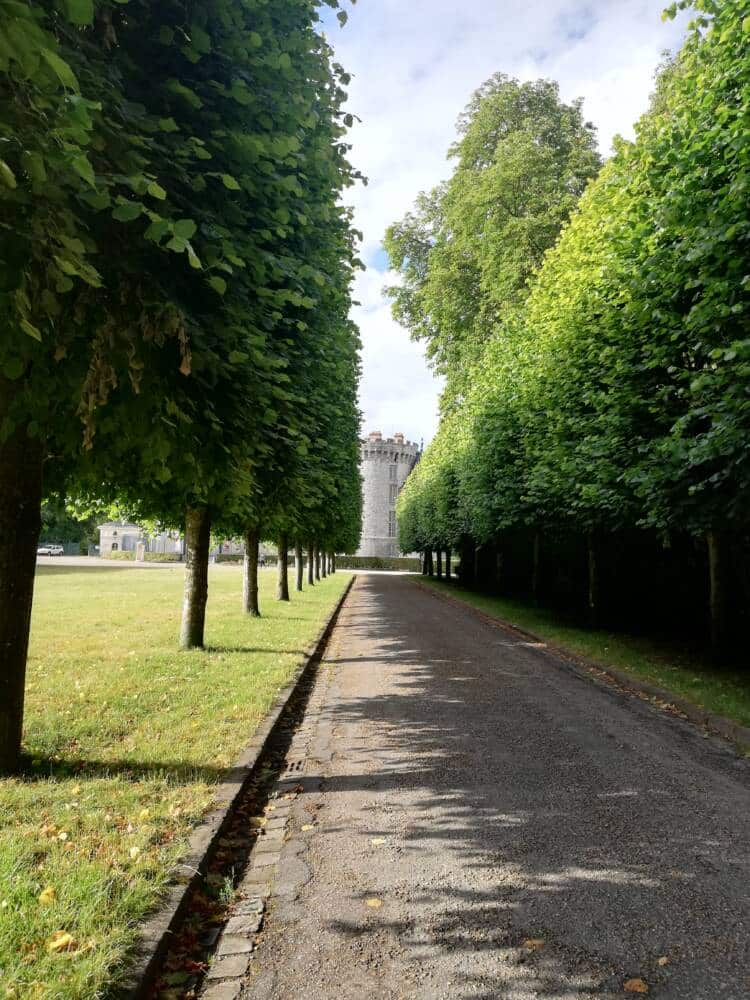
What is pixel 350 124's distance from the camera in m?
8.04

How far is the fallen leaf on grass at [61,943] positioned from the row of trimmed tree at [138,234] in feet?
9.20

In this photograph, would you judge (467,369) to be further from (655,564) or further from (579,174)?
(655,564)

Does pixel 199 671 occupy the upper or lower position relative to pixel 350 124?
lower

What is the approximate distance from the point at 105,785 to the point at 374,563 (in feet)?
320

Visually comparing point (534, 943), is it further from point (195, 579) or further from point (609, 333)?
point (609, 333)

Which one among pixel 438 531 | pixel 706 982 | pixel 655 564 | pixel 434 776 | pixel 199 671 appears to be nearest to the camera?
pixel 706 982

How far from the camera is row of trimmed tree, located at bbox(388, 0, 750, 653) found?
9312mm

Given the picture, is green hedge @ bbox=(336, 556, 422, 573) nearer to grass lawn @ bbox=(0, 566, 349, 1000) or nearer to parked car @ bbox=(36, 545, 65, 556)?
parked car @ bbox=(36, 545, 65, 556)

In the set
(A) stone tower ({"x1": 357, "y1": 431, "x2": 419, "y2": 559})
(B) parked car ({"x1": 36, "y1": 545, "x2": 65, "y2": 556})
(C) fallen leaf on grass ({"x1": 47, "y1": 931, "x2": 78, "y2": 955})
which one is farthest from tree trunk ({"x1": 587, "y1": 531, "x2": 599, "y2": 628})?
(B) parked car ({"x1": 36, "y1": 545, "x2": 65, "y2": 556})

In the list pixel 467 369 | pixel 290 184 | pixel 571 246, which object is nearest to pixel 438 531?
pixel 467 369

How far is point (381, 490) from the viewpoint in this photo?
367 feet

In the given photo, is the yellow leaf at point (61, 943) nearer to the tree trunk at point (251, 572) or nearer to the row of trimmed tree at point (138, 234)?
the row of trimmed tree at point (138, 234)

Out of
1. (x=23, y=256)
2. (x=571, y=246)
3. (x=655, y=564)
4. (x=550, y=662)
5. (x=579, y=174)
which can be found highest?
(x=579, y=174)

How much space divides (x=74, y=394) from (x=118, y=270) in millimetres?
1003
